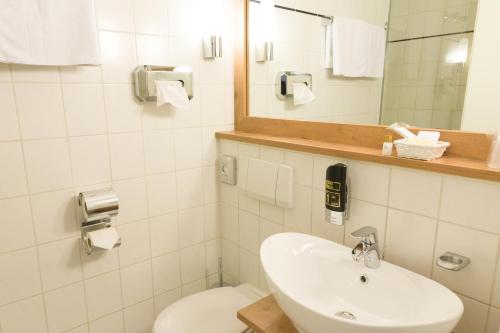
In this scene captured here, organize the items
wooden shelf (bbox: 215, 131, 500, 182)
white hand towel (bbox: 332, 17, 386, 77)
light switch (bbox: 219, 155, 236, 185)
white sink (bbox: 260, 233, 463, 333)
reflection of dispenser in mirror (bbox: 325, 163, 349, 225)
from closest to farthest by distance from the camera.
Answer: white sink (bbox: 260, 233, 463, 333) → wooden shelf (bbox: 215, 131, 500, 182) → reflection of dispenser in mirror (bbox: 325, 163, 349, 225) → white hand towel (bbox: 332, 17, 386, 77) → light switch (bbox: 219, 155, 236, 185)

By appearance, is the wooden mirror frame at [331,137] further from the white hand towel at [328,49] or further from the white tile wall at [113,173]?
the white hand towel at [328,49]

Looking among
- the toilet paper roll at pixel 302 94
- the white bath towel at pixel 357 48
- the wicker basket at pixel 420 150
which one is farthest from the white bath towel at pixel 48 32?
the wicker basket at pixel 420 150

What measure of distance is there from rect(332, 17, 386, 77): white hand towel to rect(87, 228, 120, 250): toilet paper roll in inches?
45.3

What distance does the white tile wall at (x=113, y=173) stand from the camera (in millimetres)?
1262

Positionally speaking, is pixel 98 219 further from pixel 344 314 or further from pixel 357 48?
pixel 357 48

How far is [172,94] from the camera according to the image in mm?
1494

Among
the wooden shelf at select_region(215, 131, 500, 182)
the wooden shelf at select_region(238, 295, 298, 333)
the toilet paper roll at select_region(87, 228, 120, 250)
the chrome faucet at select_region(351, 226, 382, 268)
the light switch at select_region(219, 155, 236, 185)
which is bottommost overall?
the wooden shelf at select_region(238, 295, 298, 333)

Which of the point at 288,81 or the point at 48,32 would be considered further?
the point at 288,81

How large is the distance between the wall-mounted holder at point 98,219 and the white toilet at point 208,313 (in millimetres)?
376

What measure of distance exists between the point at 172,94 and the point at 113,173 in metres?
0.41

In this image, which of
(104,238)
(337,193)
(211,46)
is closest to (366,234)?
(337,193)

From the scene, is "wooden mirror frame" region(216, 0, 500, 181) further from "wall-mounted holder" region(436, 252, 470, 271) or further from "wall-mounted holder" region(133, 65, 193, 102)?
"wall-mounted holder" region(133, 65, 193, 102)

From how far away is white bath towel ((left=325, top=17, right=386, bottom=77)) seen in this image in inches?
54.0

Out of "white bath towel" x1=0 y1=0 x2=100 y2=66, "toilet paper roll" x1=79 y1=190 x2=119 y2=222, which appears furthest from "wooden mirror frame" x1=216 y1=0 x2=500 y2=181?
"white bath towel" x1=0 y1=0 x2=100 y2=66
